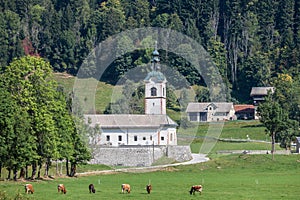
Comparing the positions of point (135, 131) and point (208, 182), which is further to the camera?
point (135, 131)

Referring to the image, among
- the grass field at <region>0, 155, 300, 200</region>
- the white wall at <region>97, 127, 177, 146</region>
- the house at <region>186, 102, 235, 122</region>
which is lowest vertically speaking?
the grass field at <region>0, 155, 300, 200</region>

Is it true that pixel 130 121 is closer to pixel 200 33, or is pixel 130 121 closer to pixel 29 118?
pixel 29 118

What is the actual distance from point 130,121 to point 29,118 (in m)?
42.1

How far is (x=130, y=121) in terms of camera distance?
11531 centimetres

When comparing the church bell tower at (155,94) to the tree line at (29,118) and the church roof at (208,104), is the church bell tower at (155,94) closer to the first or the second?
the church roof at (208,104)

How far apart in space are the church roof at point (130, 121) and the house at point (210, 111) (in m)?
30.0

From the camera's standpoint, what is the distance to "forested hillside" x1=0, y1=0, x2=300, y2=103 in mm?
176000

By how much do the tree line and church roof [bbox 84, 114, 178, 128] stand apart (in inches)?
1273

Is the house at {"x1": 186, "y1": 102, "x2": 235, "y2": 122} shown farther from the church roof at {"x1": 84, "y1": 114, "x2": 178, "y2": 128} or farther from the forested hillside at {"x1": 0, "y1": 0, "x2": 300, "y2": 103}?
the church roof at {"x1": 84, "y1": 114, "x2": 178, "y2": 128}

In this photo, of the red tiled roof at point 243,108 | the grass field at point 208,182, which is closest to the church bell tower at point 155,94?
the grass field at point 208,182

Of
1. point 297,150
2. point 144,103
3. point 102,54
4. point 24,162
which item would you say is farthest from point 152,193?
point 102,54

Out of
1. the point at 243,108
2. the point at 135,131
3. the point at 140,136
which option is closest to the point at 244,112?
the point at 243,108

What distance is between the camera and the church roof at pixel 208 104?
493 ft

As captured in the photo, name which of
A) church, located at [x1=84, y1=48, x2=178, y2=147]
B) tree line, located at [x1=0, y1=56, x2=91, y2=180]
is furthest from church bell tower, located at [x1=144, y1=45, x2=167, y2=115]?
tree line, located at [x1=0, y1=56, x2=91, y2=180]
